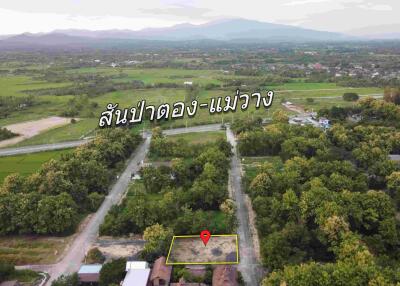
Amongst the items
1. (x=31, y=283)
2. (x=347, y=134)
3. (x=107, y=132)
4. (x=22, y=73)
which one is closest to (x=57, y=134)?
(x=107, y=132)

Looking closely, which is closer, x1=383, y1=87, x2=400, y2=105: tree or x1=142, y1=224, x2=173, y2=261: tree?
x1=142, y1=224, x2=173, y2=261: tree

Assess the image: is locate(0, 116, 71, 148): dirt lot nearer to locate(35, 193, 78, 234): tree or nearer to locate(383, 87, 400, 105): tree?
locate(35, 193, 78, 234): tree

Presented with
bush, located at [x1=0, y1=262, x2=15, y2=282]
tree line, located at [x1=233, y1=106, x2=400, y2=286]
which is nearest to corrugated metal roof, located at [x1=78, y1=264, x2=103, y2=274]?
bush, located at [x1=0, y1=262, x2=15, y2=282]

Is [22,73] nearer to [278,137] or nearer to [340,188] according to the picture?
[278,137]

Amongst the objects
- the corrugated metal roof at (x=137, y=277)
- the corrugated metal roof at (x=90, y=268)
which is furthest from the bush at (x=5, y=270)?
Result: the corrugated metal roof at (x=137, y=277)

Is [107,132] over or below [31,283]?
over

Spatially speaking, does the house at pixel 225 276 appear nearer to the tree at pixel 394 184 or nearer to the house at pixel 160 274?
the house at pixel 160 274

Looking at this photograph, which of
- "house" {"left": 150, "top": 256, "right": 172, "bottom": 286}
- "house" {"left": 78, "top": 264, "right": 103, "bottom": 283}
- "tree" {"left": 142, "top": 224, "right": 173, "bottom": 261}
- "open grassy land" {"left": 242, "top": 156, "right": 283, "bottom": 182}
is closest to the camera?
"house" {"left": 150, "top": 256, "right": 172, "bottom": 286}
